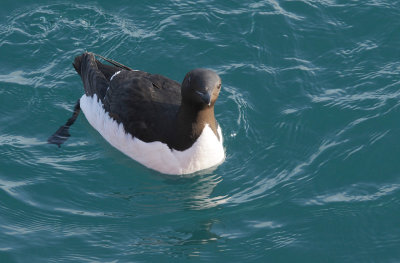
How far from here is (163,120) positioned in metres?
9.96

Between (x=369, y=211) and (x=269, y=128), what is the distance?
2390 mm

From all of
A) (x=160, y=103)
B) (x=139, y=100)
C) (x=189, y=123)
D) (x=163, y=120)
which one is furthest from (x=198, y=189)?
(x=139, y=100)

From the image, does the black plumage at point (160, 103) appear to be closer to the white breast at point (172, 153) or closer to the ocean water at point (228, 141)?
the white breast at point (172, 153)

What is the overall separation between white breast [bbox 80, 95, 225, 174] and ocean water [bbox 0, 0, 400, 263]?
0.18 m

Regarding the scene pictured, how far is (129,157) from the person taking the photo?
1059cm

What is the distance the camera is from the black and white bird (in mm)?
9500

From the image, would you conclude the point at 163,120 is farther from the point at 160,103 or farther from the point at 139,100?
the point at 139,100

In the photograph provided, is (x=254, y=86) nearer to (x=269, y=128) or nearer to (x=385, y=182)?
(x=269, y=128)

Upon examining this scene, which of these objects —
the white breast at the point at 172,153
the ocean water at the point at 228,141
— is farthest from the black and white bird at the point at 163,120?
the ocean water at the point at 228,141

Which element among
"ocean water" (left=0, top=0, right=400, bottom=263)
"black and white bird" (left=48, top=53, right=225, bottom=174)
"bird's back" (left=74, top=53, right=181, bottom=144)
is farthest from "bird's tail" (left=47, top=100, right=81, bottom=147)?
"bird's back" (left=74, top=53, right=181, bottom=144)

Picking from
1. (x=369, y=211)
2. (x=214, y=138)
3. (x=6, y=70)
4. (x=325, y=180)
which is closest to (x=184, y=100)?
(x=214, y=138)

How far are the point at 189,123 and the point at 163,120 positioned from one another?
1.50ft

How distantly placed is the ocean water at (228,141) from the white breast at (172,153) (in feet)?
0.58

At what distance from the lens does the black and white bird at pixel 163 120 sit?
Result: 9.50 metres
